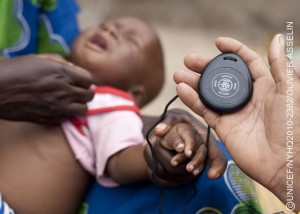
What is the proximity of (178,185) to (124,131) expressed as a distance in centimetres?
24

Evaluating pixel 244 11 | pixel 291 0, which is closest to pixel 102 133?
pixel 244 11

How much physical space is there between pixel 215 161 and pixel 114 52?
26.1 inches

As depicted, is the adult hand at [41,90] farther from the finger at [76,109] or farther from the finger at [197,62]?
the finger at [197,62]

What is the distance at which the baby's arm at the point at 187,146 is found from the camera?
1.12m

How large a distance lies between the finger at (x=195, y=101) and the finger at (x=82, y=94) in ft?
1.36

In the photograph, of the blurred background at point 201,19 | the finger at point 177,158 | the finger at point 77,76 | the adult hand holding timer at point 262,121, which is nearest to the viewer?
Answer: the adult hand holding timer at point 262,121

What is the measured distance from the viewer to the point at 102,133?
4.87ft

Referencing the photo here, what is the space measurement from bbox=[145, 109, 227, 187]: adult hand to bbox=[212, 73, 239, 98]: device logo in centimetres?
15

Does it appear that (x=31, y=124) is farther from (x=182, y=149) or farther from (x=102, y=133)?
(x=182, y=149)

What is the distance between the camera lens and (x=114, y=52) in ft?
5.58

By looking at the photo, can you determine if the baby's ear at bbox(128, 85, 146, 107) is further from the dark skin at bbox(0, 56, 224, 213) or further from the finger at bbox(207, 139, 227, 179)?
the finger at bbox(207, 139, 227, 179)

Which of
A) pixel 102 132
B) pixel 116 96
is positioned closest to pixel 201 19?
pixel 116 96

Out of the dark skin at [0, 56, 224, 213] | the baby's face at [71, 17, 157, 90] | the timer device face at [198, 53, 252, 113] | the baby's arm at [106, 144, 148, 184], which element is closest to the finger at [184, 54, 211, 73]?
the timer device face at [198, 53, 252, 113]

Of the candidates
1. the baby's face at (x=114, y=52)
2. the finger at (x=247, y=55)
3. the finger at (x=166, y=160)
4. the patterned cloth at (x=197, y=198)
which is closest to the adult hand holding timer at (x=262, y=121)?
the finger at (x=247, y=55)
